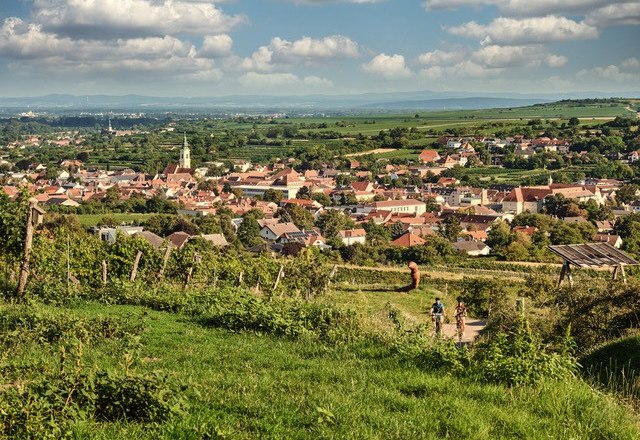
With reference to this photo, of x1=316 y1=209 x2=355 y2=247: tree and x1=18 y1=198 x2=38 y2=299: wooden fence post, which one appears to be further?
x1=316 y1=209 x2=355 y2=247: tree

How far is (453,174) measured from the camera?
104188 millimetres

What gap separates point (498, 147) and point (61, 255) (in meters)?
116

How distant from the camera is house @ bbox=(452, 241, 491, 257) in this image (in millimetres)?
49125

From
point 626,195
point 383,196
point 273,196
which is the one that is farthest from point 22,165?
point 626,195

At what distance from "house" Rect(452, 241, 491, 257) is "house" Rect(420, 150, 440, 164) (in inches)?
2597

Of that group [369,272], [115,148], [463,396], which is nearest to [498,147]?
[115,148]

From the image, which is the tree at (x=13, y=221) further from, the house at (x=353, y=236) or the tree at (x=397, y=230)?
the tree at (x=397, y=230)

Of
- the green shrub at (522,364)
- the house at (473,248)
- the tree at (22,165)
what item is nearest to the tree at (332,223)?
the house at (473,248)

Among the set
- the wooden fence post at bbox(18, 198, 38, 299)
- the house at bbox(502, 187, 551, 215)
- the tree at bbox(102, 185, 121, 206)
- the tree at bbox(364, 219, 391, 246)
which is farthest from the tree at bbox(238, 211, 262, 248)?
the wooden fence post at bbox(18, 198, 38, 299)

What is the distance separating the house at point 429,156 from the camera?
117 meters

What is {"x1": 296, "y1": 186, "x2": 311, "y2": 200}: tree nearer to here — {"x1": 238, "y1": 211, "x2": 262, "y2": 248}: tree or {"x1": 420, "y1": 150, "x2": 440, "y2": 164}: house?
{"x1": 238, "y1": 211, "x2": 262, "y2": 248}: tree

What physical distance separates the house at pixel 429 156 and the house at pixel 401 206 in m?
36.3

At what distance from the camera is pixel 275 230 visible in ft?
198

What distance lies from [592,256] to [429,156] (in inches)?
4109
